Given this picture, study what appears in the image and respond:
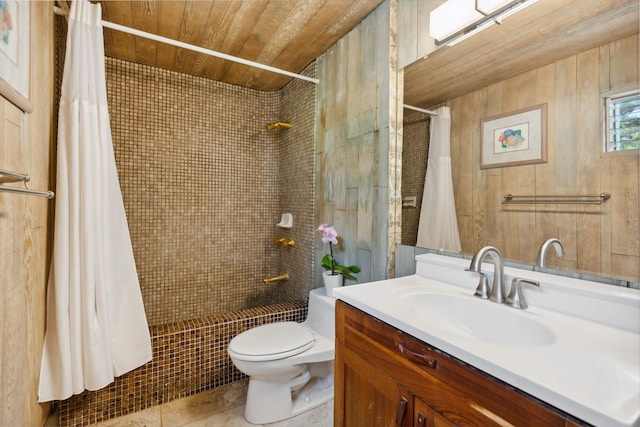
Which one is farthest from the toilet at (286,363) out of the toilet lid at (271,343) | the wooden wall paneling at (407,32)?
the wooden wall paneling at (407,32)

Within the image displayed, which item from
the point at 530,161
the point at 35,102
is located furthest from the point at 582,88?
the point at 35,102

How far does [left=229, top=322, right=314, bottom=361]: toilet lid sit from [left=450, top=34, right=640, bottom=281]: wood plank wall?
973 millimetres

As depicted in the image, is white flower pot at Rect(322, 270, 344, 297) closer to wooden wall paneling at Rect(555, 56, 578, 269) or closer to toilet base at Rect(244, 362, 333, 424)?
toilet base at Rect(244, 362, 333, 424)

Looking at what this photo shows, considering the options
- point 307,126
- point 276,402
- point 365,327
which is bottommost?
point 276,402

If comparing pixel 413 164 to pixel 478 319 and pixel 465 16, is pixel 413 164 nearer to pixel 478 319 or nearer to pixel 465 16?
pixel 465 16

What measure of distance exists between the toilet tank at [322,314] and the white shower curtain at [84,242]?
3.28 ft

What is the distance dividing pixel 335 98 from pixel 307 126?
15.5 inches

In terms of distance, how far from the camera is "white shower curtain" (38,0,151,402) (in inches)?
51.3

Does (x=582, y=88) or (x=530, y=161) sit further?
(x=530, y=161)

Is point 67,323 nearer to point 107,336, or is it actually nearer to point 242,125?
point 107,336

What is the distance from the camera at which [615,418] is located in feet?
1.46

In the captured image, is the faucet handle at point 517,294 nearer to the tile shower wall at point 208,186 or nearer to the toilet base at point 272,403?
the toilet base at point 272,403

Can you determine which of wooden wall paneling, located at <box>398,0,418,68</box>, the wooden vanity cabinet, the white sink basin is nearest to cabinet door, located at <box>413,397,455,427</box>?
the wooden vanity cabinet

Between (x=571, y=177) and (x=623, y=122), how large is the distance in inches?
7.3
